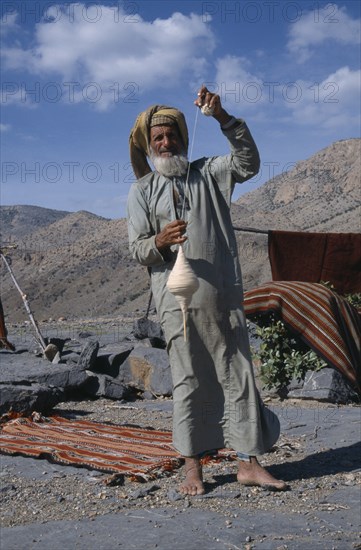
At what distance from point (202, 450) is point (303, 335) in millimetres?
2929

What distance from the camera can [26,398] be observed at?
20.9ft

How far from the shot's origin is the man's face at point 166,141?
405cm

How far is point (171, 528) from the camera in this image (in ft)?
11.1

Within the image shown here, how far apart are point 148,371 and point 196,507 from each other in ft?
15.5

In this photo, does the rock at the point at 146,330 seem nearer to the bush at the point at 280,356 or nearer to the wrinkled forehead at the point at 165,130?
the bush at the point at 280,356

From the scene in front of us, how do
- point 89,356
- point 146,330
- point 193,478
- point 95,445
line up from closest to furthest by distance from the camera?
point 193,478 < point 95,445 < point 89,356 < point 146,330

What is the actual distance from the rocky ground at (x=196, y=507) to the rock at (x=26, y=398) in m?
1.39

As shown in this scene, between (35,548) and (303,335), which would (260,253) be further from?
(35,548)

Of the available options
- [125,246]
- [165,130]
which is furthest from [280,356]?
[125,246]

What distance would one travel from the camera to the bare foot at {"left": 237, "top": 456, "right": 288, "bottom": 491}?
155 inches

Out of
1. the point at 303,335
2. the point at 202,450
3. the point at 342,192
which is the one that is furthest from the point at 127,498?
the point at 342,192

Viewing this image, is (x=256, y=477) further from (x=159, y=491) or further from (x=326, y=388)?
(x=326, y=388)

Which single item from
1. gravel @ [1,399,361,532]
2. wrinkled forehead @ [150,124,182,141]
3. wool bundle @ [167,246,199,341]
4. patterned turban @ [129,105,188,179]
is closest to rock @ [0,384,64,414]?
gravel @ [1,399,361,532]

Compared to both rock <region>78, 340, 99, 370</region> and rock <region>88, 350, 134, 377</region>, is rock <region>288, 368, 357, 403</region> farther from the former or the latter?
rock <region>78, 340, 99, 370</region>
